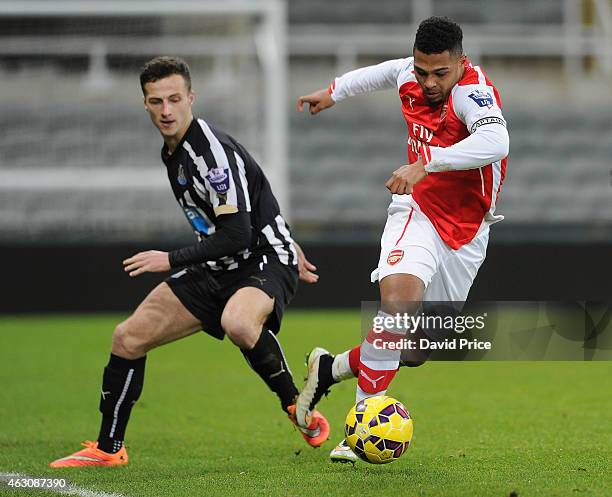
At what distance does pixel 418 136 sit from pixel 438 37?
1.87 feet

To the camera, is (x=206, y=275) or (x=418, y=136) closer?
(x=418, y=136)

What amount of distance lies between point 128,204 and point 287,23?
557 cm

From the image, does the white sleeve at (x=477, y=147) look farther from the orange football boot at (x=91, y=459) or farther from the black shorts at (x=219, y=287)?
the orange football boot at (x=91, y=459)

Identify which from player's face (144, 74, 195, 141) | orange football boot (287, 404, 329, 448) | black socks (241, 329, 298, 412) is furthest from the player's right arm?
orange football boot (287, 404, 329, 448)

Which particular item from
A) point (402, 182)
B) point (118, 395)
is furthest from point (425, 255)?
point (118, 395)

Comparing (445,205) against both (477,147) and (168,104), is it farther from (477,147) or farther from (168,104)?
(168,104)

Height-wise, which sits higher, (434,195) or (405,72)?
(405,72)

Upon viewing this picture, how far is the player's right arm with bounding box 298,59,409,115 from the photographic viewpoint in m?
5.68

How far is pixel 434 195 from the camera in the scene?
529cm

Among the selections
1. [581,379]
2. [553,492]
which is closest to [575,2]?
[581,379]

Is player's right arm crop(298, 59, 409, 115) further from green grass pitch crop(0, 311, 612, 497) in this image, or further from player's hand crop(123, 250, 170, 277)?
green grass pitch crop(0, 311, 612, 497)

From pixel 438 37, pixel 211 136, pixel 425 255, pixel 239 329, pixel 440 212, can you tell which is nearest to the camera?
pixel 438 37

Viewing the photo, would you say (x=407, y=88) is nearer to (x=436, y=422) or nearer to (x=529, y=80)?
(x=436, y=422)

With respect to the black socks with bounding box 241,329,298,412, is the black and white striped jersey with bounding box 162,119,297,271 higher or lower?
higher
